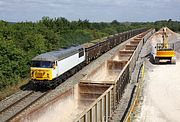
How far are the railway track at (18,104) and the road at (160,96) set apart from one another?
282 inches

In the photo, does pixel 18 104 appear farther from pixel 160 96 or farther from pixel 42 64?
pixel 160 96

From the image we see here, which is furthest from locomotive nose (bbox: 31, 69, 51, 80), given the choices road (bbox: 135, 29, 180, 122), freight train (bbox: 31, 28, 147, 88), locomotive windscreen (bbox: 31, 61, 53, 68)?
road (bbox: 135, 29, 180, 122)

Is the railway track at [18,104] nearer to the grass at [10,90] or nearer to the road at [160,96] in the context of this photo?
the grass at [10,90]

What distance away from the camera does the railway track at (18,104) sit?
61.8 ft

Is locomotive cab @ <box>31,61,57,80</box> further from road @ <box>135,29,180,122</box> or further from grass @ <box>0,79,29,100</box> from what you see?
road @ <box>135,29,180,122</box>

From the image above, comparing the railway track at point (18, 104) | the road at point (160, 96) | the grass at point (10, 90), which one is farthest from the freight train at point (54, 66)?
the road at point (160, 96)

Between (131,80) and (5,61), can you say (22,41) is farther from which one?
(131,80)

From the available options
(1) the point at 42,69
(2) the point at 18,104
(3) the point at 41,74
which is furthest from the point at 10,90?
(2) the point at 18,104

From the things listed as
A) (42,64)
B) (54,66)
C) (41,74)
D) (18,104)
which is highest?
(42,64)

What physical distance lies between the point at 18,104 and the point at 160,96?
10446mm

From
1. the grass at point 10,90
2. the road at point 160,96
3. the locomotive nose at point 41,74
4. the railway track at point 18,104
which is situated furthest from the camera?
the locomotive nose at point 41,74

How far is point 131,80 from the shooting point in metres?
28.8

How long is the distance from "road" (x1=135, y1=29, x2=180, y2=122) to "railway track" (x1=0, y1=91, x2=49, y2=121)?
7.16 metres

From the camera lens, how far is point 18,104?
827 inches
